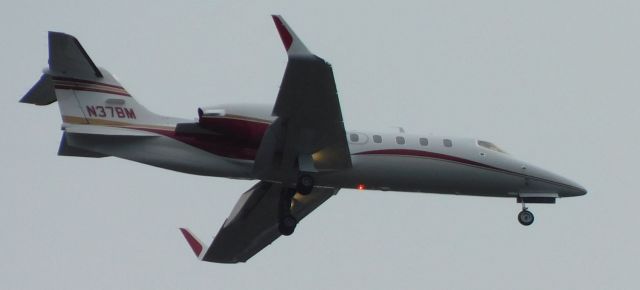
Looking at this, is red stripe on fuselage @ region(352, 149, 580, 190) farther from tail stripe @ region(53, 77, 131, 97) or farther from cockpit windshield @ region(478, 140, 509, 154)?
tail stripe @ region(53, 77, 131, 97)

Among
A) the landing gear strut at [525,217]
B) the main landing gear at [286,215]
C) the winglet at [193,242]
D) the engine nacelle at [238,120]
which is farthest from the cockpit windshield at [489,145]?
the winglet at [193,242]

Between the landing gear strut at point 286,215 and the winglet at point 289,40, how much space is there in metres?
6.02

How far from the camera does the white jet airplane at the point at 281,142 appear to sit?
28922 mm

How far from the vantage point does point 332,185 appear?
31.4 metres

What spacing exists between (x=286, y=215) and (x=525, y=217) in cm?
586

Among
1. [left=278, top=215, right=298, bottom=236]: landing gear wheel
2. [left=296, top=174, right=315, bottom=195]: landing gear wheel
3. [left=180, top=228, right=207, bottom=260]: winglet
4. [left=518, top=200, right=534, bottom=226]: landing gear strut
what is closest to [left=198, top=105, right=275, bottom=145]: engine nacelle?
[left=296, top=174, right=315, bottom=195]: landing gear wheel

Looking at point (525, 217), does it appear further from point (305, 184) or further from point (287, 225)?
point (305, 184)

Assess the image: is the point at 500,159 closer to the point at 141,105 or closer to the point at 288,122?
the point at 288,122

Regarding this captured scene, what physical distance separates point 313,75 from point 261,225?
8.78 m

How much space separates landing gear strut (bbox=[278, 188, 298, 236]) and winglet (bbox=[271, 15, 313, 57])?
6015mm

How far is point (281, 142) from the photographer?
29.7 m

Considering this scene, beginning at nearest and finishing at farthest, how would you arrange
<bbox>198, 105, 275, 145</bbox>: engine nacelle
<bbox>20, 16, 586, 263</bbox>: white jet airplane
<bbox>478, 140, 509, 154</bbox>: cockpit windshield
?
1. <bbox>20, 16, 586, 263</bbox>: white jet airplane
2. <bbox>198, 105, 275, 145</bbox>: engine nacelle
3. <bbox>478, 140, 509, 154</bbox>: cockpit windshield

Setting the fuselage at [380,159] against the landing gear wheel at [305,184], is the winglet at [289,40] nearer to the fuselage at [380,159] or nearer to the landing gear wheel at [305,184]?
the fuselage at [380,159]

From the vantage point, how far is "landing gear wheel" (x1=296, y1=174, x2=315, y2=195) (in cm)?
3048
